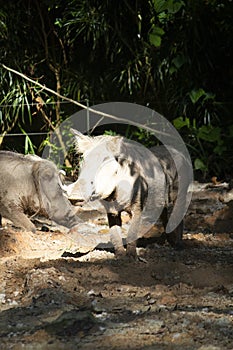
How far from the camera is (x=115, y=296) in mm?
3572

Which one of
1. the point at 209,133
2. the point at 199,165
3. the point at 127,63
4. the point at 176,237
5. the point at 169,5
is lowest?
the point at 199,165

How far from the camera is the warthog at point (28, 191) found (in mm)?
5750

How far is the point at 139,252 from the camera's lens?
15.2ft

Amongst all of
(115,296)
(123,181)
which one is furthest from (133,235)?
(115,296)

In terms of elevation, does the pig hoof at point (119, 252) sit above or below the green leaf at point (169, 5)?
below

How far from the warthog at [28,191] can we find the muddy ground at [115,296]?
23.3 inches

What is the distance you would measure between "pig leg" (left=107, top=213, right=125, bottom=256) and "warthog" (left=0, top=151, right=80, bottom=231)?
1358 millimetres

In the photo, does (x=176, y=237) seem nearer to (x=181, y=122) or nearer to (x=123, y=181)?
(x=123, y=181)

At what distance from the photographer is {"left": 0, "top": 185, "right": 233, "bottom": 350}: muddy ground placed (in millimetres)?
2812

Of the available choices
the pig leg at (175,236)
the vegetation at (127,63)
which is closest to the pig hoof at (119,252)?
the pig leg at (175,236)

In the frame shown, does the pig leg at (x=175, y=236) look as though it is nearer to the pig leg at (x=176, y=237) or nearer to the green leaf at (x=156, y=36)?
the pig leg at (x=176, y=237)

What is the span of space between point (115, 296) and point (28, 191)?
2.38 meters

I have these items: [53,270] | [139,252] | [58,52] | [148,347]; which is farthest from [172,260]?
[58,52]

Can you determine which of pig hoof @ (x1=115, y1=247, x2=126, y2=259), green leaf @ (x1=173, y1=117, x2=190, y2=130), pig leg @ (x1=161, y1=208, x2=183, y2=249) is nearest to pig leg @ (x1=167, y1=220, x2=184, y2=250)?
pig leg @ (x1=161, y1=208, x2=183, y2=249)
